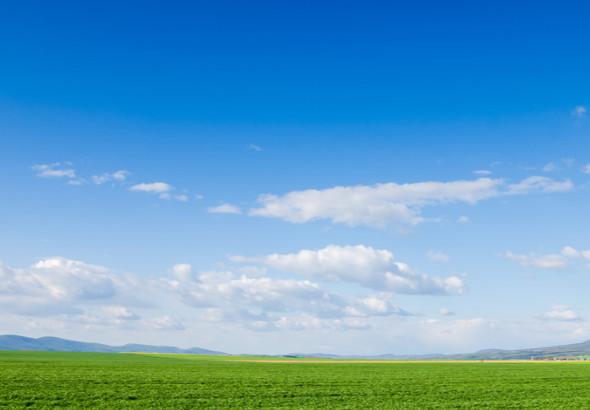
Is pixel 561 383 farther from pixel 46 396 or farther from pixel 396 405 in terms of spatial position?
pixel 46 396

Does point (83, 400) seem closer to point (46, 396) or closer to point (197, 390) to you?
point (46, 396)

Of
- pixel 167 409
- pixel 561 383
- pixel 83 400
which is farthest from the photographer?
pixel 561 383

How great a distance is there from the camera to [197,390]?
86.9 ft

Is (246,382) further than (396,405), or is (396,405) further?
(246,382)

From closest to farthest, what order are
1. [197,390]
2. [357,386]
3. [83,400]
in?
[83,400] < [197,390] < [357,386]

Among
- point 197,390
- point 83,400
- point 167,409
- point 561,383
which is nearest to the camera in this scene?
point 167,409

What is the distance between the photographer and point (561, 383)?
111ft

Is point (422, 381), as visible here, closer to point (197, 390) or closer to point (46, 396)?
point (197, 390)

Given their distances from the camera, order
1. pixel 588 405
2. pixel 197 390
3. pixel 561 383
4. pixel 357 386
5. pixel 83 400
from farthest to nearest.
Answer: pixel 561 383 → pixel 357 386 → pixel 197 390 → pixel 588 405 → pixel 83 400

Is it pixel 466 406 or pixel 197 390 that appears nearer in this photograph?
pixel 466 406

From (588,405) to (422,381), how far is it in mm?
12479

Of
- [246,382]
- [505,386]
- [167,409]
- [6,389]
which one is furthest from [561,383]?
[6,389]

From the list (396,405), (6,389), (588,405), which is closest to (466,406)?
(396,405)

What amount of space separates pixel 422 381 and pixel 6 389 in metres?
25.3
